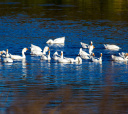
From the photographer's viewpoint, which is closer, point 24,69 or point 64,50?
point 24,69

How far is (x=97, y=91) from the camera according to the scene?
614 inches

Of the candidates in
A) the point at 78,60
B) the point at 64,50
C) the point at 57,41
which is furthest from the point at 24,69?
the point at 57,41

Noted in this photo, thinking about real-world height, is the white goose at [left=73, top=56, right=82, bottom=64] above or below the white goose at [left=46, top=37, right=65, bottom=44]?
below

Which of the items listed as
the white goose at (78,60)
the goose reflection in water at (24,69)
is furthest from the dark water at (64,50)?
the white goose at (78,60)

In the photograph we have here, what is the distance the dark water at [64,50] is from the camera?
16.0 m

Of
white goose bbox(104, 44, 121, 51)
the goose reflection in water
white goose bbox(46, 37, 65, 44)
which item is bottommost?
the goose reflection in water

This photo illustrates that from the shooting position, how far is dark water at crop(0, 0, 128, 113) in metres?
16.0

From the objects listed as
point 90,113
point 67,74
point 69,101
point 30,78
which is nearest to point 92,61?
point 67,74

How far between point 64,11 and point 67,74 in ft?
122

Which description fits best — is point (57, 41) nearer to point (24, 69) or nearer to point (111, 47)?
point (111, 47)

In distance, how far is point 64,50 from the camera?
28.2 meters

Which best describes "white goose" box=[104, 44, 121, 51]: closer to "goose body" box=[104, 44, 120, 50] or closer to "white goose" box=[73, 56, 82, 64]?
"goose body" box=[104, 44, 120, 50]

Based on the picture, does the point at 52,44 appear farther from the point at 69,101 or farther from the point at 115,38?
the point at 69,101

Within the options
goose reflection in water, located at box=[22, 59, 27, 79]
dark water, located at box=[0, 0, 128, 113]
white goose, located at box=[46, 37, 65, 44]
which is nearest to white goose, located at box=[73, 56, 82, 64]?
dark water, located at box=[0, 0, 128, 113]
